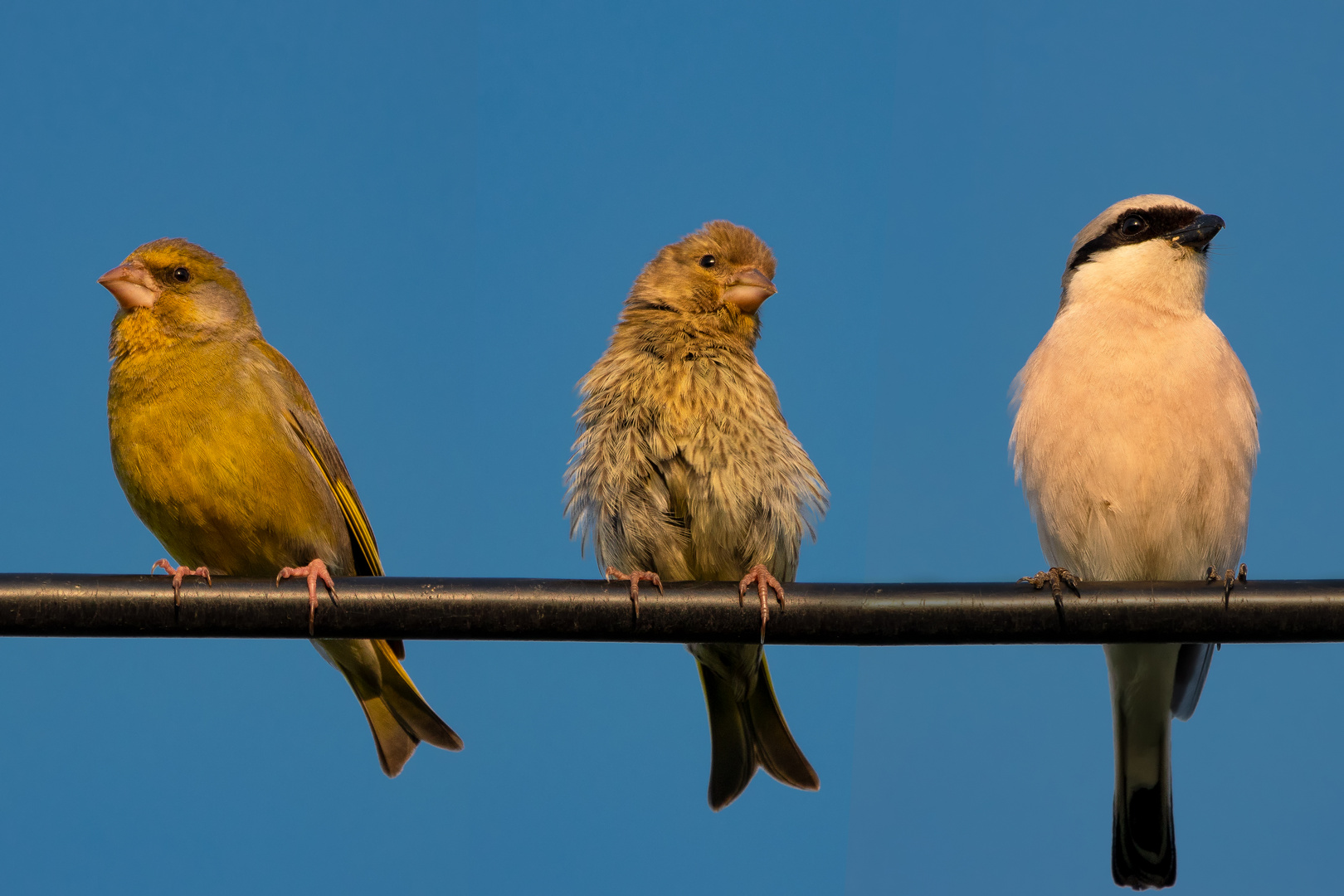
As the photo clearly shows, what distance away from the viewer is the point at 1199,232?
4.14m

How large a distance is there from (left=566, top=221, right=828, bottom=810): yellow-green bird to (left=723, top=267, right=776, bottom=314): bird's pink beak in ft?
0.32

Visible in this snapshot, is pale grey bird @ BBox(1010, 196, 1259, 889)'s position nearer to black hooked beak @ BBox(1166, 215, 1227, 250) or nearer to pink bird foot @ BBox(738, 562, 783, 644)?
black hooked beak @ BBox(1166, 215, 1227, 250)

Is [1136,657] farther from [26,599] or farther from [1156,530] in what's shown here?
[26,599]

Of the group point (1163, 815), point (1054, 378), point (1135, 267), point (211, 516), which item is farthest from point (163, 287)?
point (1163, 815)

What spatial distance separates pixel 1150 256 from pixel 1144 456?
32.2 inches

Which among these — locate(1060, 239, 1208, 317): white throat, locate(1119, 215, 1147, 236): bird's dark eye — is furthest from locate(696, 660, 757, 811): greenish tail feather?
locate(1119, 215, 1147, 236): bird's dark eye

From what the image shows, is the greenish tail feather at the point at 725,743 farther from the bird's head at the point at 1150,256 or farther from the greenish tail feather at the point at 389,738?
the bird's head at the point at 1150,256

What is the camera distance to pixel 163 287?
13.5 ft

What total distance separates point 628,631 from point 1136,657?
2190 millimetres

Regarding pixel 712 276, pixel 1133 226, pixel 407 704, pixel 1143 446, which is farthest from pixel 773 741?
pixel 1133 226

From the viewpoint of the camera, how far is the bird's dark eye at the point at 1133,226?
4273 millimetres

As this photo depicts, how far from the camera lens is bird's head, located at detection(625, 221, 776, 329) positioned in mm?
4250

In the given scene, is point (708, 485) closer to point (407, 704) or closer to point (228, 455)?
point (407, 704)

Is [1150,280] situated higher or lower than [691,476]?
higher
